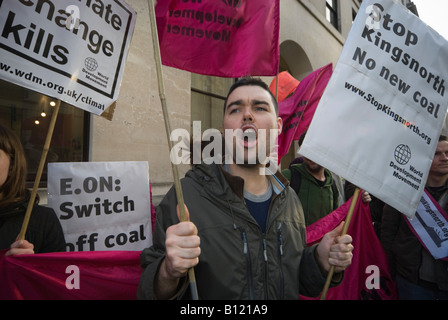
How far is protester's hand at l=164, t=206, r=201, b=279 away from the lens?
105 centimetres

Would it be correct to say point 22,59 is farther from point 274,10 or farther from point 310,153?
point 274,10

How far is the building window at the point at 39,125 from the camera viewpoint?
144 inches

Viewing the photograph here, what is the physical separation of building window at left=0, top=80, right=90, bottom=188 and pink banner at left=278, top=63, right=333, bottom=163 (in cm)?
307

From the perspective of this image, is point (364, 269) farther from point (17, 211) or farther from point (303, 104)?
point (17, 211)

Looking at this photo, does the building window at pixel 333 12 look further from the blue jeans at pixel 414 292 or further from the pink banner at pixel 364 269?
the blue jeans at pixel 414 292

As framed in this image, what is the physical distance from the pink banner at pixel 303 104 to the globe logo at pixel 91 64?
242 cm

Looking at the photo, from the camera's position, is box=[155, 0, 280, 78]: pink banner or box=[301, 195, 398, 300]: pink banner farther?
box=[155, 0, 280, 78]: pink banner

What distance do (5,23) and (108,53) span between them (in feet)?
2.07

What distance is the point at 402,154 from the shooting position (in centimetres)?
146

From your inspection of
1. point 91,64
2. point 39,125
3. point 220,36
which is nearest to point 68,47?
point 91,64

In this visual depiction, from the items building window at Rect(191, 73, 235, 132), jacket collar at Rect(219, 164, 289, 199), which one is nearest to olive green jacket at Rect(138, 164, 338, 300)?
jacket collar at Rect(219, 164, 289, 199)

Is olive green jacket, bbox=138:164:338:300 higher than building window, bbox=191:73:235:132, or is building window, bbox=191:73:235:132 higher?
building window, bbox=191:73:235:132

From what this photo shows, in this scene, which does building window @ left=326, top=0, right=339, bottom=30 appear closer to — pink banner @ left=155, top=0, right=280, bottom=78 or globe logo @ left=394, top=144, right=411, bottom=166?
pink banner @ left=155, top=0, right=280, bottom=78
